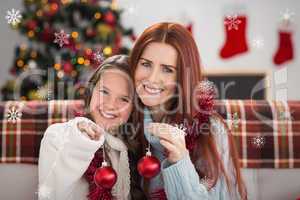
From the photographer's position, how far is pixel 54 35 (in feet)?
5.68

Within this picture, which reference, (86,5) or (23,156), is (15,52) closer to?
(86,5)

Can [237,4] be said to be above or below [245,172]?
above

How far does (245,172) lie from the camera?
139cm

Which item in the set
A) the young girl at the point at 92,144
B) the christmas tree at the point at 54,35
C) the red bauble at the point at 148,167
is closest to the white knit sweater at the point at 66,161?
the young girl at the point at 92,144

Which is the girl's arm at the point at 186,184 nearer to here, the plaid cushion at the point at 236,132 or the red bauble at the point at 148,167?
the red bauble at the point at 148,167

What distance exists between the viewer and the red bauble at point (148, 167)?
3.63ft

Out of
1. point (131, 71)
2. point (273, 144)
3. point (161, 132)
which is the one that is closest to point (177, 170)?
point (161, 132)

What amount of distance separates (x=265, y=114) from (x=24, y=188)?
2.96 ft

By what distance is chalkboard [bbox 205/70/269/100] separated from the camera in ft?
5.77

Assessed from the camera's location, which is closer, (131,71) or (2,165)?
(131,71)

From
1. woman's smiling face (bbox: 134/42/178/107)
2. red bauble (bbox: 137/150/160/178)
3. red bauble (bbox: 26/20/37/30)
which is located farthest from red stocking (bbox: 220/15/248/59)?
red bauble (bbox: 26/20/37/30)
